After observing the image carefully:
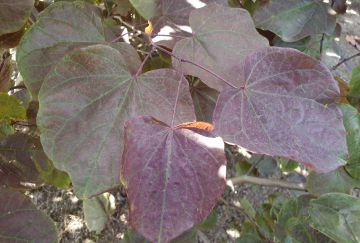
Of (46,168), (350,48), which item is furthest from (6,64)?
(350,48)

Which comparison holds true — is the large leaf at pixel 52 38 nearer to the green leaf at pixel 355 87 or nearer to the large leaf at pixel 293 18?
the large leaf at pixel 293 18

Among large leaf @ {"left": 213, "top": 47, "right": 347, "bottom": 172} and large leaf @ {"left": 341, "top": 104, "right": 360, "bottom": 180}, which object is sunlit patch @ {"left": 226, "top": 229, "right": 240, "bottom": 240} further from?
large leaf @ {"left": 213, "top": 47, "right": 347, "bottom": 172}

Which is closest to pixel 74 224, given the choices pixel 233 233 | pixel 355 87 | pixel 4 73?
pixel 233 233

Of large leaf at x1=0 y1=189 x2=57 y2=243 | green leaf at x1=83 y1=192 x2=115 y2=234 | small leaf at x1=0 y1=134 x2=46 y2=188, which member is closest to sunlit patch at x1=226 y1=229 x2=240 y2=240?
green leaf at x1=83 y1=192 x2=115 y2=234

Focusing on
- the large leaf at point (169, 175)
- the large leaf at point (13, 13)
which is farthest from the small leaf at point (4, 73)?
the large leaf at point (169, 175)

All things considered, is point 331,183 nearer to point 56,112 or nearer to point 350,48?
point 56,112

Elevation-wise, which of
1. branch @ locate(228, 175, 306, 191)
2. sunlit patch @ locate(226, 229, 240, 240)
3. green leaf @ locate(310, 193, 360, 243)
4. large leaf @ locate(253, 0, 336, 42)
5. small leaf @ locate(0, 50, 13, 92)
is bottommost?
sunlit patch @ locate(226, 229, 240, 240)

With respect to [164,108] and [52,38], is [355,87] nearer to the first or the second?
[164,108]
